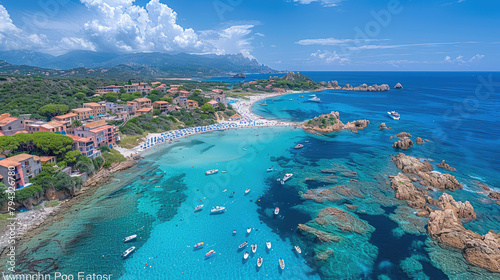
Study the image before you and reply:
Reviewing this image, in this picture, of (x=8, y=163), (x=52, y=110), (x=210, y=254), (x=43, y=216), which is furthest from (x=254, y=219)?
(x=52, y=110)

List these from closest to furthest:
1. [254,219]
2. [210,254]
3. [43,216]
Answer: [210,254], [43,216], [254,219]

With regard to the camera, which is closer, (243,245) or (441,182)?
(243,245)

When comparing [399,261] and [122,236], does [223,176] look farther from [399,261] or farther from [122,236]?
[399,261]

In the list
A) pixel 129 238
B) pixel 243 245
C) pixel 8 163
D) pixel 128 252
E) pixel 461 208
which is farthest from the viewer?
pixel 461 208

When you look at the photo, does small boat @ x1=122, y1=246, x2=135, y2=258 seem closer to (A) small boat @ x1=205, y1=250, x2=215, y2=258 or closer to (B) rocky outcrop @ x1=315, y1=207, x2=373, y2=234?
(A) small boat @ x1=205, y1=250, x2=215, y2=258

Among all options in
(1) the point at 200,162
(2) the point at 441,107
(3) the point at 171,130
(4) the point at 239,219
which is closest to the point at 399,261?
(4) the point at 239,219

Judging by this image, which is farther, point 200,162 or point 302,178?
point 200,162

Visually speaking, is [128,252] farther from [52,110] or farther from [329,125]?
[329,125]

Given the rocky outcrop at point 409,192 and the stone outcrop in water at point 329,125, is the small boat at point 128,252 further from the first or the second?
the stone outcrop in water at point 329,125
